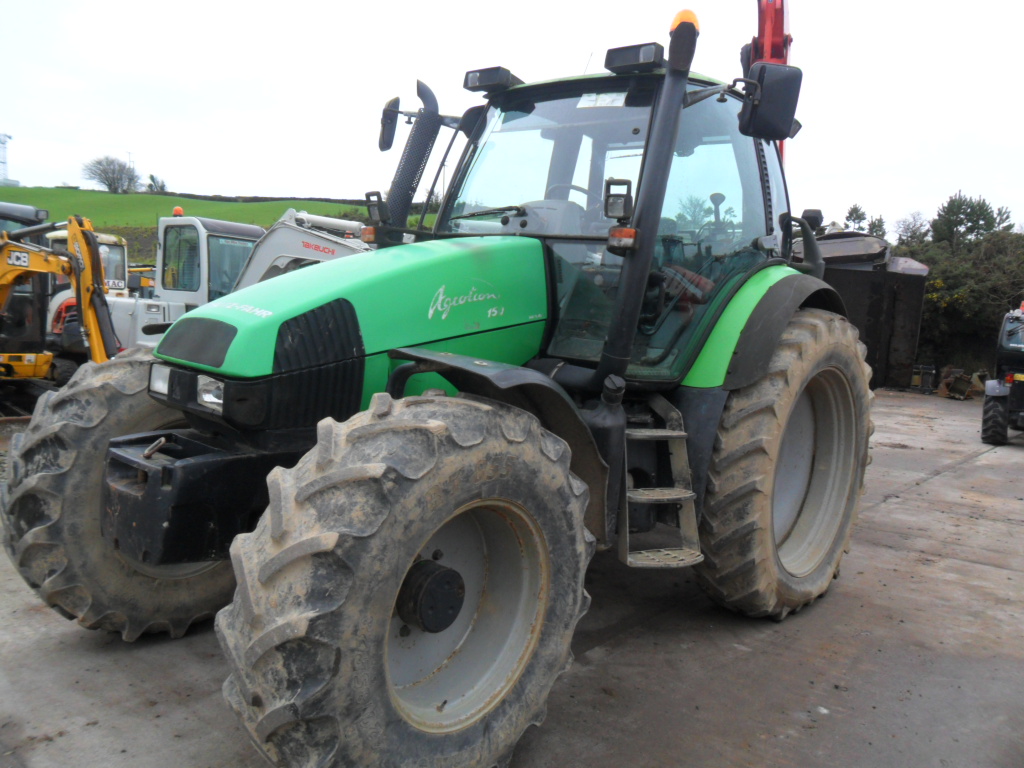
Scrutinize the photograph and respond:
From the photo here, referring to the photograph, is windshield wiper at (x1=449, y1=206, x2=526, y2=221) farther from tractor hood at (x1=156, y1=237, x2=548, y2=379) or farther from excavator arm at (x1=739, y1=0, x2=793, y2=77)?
excavator arm at (x1=739, y1=0, x2=793, y2=77)

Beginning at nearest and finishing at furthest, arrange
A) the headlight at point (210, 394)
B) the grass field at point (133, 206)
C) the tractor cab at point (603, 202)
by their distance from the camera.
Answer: the headlight at point (210, 394), the tractor cab at point (603, 202), the grass field at point (133, 206)

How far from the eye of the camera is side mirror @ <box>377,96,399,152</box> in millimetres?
4152

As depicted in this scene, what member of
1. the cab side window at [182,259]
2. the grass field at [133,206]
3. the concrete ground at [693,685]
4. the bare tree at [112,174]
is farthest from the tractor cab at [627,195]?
the bare tree at [112,174]

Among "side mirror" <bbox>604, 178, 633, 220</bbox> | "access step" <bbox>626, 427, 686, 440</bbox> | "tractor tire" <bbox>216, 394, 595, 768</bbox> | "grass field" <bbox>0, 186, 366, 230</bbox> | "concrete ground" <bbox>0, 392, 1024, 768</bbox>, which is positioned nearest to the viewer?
"tractor tire" <bbox>216, 394, 595, 768</bbox>

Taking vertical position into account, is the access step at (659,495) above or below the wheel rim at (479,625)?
above

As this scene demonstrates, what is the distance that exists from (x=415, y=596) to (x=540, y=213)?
1891mm

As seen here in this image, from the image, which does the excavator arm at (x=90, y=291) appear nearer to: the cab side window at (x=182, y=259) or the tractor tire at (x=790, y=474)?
the cab side window at (x=182, y=259)

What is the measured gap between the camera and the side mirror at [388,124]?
4152mm

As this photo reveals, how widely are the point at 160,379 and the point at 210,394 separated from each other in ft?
1.13

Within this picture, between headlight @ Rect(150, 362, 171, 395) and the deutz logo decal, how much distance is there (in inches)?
37.8

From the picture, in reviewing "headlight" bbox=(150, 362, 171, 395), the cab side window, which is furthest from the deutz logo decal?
the cab side window

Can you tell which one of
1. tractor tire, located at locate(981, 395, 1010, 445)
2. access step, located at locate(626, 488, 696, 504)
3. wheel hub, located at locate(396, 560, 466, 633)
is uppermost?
access step, located at locate(626, 488, 696, 504)

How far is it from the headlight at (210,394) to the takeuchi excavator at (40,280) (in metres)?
6.40

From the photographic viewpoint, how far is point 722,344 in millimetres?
3695
